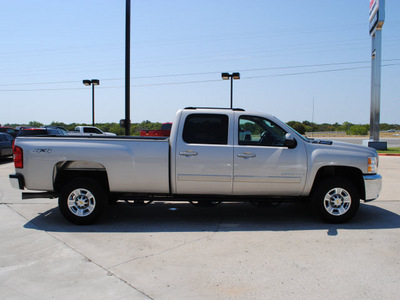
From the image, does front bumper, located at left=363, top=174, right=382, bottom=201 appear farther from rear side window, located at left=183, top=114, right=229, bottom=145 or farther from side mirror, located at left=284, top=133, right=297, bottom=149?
rear side window, located at left=183, top=114, right=229, bottom=145

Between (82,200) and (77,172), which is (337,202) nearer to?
(82,200)

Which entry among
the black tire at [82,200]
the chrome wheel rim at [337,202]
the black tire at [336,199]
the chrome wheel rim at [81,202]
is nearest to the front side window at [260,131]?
the black tire at [336,199]

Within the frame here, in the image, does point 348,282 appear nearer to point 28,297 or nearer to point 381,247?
point 381,247

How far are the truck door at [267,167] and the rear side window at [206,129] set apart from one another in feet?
0.80

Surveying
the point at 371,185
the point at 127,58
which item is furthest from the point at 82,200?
the point at 127,58

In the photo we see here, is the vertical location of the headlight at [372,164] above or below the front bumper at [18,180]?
above

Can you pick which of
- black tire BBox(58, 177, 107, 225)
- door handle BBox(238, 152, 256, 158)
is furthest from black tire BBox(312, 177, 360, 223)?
black tire BBox(58, 177, 107, 225)

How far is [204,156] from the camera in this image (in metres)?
5.52

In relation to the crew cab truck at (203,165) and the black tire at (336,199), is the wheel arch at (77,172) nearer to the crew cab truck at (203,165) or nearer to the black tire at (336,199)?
the crew cab truck at (203,165)

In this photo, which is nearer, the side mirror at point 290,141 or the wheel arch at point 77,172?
the side mirror at point 290,141

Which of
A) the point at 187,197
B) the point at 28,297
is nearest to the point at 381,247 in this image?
the point at 187,197

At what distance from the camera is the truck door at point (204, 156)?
18.1ft

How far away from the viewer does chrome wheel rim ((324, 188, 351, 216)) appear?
5680 mm

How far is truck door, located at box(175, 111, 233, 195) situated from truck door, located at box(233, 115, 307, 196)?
156 millimetres
